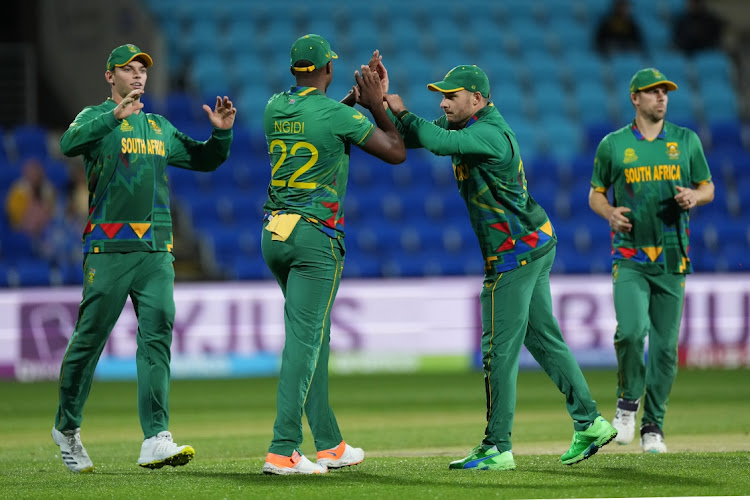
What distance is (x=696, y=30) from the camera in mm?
20562

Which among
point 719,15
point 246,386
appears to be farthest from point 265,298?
point 719,15

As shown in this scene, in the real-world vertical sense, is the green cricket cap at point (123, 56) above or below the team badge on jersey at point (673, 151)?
above

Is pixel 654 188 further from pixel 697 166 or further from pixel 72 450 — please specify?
pixel 72 450

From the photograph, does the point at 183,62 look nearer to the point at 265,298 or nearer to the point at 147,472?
the point at 265,298

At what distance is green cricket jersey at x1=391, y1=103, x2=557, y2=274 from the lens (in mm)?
6219

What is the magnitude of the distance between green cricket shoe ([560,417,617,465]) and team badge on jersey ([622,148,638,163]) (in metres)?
2.03

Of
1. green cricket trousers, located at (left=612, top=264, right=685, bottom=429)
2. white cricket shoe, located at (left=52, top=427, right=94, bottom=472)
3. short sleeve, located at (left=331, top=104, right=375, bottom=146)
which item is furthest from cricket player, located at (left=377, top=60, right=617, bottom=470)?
white cricket shoe, located at (left=52, top=427, right=94, bottom=472)

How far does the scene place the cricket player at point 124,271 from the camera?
6.36m

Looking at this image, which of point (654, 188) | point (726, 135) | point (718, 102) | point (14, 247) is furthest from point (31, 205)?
point (718, 102)

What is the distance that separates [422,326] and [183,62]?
7.25m

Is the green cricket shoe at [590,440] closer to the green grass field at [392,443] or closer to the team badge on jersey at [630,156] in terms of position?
the green grass field at [392,443]

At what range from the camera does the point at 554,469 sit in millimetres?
6285

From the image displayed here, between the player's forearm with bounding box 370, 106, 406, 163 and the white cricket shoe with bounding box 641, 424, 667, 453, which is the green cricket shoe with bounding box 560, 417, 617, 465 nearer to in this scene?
the white cricket shoe with bounding box 641, 424, 667, 453

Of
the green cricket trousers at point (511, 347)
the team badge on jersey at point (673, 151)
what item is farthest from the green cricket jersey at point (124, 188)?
the team badge on jersey at point (673, 151)
